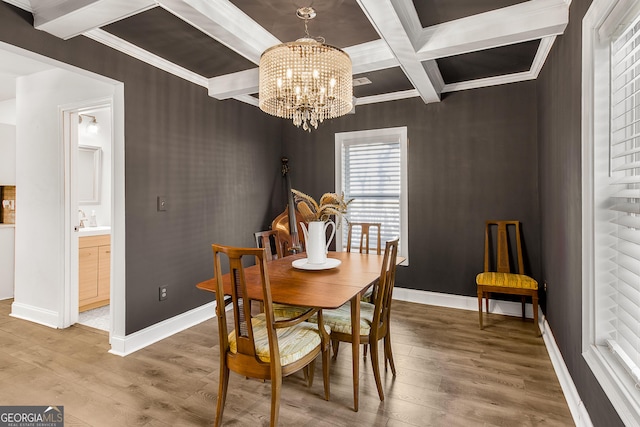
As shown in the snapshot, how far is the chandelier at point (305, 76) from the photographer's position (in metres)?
2.18

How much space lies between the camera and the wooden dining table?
5.75 ft

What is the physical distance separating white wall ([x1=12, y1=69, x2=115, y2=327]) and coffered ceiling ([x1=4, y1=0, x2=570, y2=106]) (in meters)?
0.99

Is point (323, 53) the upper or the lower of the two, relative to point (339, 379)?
upper

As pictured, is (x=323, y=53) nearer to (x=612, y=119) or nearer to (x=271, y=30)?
(x=271, y=30)

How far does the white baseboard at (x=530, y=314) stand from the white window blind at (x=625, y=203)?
0.57 metres

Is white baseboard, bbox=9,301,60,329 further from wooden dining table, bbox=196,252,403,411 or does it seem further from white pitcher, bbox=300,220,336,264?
white pitcher, bbox=300,220,336,264

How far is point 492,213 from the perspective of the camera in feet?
12.0

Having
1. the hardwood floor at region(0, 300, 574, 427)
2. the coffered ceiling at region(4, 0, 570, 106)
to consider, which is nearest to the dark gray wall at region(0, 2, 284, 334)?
the coffered ceiling at region(4, 0, 570, 106)

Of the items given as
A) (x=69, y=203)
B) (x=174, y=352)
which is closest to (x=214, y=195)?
(x=69, y=203)

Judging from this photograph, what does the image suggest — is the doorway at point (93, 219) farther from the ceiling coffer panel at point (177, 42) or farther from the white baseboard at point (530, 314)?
the white baseboard at point (530, 314)

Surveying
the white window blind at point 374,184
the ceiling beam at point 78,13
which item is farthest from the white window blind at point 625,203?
the white window blind at point 374,184

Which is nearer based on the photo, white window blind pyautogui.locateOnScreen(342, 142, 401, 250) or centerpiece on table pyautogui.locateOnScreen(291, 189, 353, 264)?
centerpiece on table pyautogui.locateOnScreen(291, 189, 353, 264)

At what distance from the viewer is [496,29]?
234 centimetres

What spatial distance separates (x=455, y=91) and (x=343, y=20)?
6.19 feet
